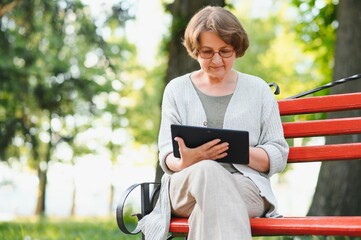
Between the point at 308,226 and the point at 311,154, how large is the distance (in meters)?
0.83

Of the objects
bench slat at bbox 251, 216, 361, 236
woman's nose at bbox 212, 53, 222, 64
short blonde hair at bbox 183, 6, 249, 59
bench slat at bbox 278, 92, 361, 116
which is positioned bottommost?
bench slat at bbox 251, 216, 361, 236

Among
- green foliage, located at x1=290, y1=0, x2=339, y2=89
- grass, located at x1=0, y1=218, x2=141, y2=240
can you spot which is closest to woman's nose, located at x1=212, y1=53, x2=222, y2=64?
grass, located at x1=0, y1=218, x2=141, y2=240

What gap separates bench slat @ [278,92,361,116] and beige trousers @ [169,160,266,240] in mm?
854

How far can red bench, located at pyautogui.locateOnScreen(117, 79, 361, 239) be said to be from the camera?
121 inches

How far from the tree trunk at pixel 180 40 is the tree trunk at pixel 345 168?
1.49 meters

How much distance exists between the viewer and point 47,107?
13.8 m

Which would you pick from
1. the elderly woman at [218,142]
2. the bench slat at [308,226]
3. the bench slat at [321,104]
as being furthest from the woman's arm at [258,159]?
the bench slat at [321,104]

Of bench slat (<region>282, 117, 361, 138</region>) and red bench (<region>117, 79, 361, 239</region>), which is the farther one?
bench slat (<region>282, 117, 361, 138</region>)

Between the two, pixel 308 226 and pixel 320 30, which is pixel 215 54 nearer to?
Result: pixel 308 226

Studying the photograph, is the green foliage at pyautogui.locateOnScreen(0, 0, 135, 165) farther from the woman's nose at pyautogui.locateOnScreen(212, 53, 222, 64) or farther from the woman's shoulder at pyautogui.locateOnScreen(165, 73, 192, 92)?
the woman's nose at pyautogui.locateOnScreen(212, 53, 222, 64)

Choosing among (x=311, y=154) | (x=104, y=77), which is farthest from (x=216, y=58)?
(x=104, y=77)

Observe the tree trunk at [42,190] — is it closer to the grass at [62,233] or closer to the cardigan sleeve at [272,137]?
the grass at [62,233]

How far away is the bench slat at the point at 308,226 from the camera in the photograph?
9.72ft

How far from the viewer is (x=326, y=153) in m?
3.81
